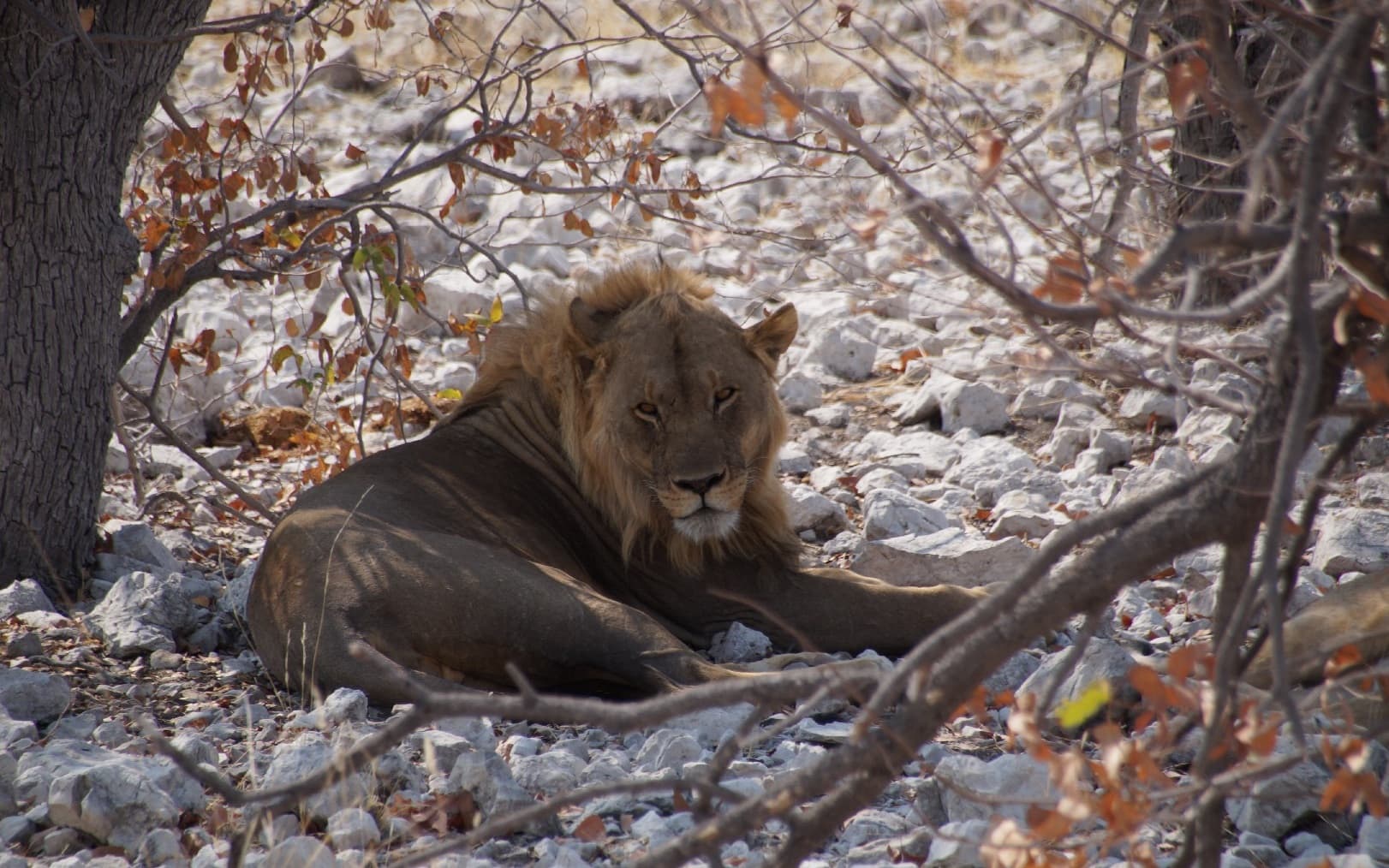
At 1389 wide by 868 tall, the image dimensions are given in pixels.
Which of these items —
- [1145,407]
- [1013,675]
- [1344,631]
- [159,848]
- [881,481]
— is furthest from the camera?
[1145,407]

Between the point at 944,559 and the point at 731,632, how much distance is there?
0.89 meters

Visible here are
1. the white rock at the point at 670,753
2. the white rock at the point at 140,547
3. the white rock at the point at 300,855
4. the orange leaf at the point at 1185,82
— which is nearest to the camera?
the orange leaf at the point at 1185,82

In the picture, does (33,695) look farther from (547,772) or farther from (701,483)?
(701,483)

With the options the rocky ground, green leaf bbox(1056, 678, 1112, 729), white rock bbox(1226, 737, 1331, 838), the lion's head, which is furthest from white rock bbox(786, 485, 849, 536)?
green leaf bbox(1056, 678, 1112, 729)

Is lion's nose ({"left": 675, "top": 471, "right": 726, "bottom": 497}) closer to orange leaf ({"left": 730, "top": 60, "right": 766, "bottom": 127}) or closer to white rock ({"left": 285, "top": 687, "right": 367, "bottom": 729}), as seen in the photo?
white rock ({"left": 285, "top": 687, "right": 367, "bottom": 729})

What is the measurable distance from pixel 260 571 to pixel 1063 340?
3.73 metres

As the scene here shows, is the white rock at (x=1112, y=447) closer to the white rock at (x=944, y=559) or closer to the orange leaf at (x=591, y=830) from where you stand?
the white rock at (x=944, y=559)

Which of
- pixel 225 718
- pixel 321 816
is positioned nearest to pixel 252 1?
pixel 225 718

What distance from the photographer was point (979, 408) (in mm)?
6992

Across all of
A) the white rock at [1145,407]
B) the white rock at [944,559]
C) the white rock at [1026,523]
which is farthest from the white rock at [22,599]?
the white rock at [1145,407]

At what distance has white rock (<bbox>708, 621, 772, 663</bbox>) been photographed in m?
4.87

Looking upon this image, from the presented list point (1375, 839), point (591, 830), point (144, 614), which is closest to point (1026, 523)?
point (1375, 839)

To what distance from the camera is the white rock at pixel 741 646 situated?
16.0ft

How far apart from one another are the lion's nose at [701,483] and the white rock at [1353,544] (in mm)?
2128
